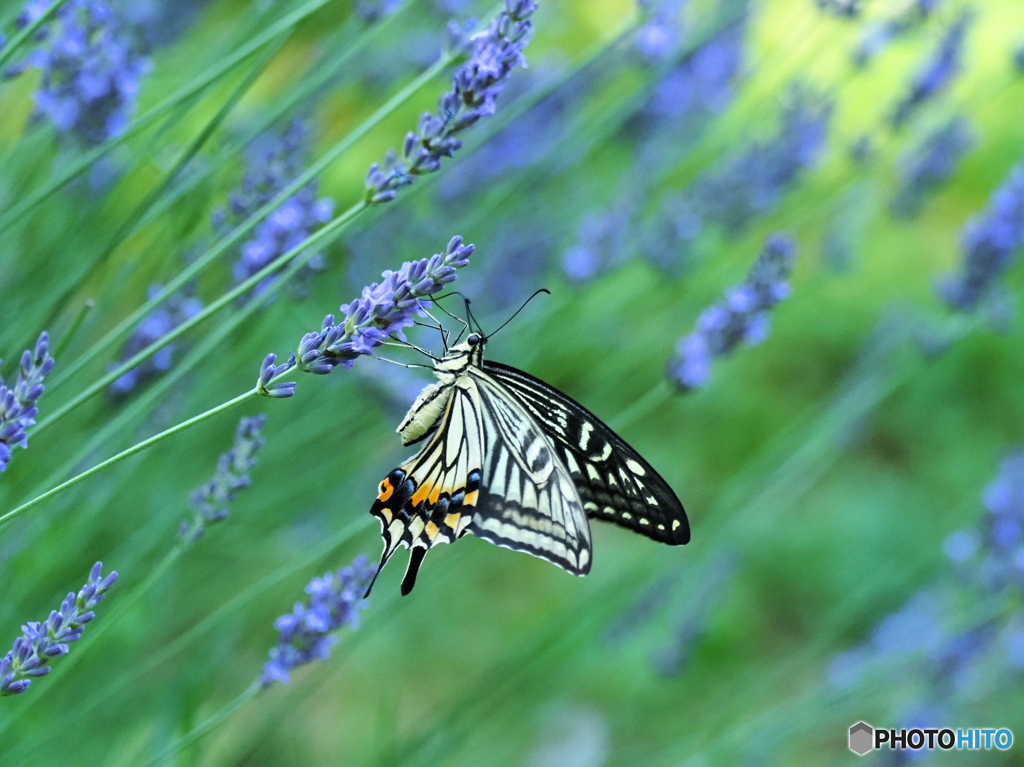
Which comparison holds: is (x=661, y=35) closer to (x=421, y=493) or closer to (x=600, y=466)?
(x=600, y=466)

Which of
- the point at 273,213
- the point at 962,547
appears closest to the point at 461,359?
the point at 273,213

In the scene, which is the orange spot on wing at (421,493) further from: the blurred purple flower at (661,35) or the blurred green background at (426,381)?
the blurred purple flower at (661,35)

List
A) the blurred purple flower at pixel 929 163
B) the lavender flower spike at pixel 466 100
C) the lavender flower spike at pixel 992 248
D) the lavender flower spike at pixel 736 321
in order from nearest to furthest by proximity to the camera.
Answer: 1. the lavender flower spike at pixel 466 100
2. the lavender flower spike at pixel 736 321
3. the lavender flower spike at pixel 992 248
4. the blurred purple flower at pixel 929 163

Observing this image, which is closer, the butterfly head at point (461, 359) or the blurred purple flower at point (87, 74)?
the blurred purple flower at point (87, 74)

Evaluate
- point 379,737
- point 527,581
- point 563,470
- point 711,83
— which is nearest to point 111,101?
point 563,470

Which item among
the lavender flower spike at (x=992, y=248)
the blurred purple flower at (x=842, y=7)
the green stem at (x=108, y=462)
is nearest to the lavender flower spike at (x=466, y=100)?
the green stem at (x=108, y=462)

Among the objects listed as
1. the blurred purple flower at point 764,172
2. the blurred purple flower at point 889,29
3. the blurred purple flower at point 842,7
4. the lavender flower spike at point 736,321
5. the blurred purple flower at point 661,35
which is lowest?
the lavender flower spike at point 736,321

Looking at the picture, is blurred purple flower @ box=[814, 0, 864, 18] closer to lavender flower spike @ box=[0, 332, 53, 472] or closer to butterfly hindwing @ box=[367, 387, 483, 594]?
butterfly hindwing @ box=[367, 387, 483, 594]
